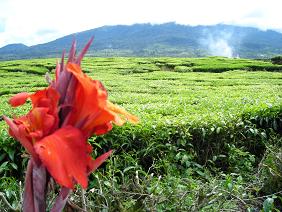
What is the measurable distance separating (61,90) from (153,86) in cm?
1140

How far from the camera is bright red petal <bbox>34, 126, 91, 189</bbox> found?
73cm

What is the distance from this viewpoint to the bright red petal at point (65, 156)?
0.73 meters

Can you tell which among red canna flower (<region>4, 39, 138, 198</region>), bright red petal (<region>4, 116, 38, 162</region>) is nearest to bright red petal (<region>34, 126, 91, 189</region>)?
red canna flower (<region>4, 39, 138, 198</region>)

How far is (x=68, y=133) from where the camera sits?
0.83 metres

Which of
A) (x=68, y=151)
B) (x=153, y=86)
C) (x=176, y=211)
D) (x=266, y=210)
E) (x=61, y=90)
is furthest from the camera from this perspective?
(x=153, y=86)

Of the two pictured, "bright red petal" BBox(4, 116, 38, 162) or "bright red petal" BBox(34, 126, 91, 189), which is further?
"bright red petal" BBox(4, 116, 38, 162)

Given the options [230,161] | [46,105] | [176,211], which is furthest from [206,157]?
[46,105]

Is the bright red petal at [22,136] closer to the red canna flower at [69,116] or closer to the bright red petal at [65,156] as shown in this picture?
the red canna flower at [69,116]

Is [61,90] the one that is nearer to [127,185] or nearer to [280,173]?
[127,185]

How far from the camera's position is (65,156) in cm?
76

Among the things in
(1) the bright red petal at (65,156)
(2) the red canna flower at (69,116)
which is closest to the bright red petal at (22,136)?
(2) the red canna flower at (69,116)

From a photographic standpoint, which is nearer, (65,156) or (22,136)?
(65,156)

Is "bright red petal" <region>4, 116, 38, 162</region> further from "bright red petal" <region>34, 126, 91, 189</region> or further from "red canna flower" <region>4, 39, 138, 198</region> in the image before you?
"bright red petal" <region>34, 126, 91, 189</region>

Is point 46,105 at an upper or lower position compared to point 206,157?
upper
